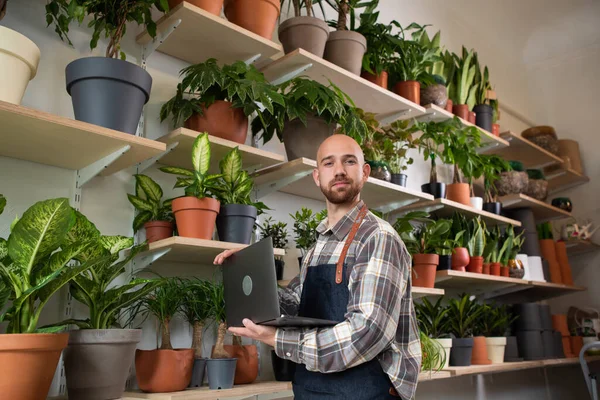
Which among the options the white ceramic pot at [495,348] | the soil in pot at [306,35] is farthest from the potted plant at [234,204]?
the white ceramic pot at [495,348]

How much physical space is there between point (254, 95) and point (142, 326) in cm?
92

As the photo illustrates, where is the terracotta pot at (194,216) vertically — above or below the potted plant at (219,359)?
above

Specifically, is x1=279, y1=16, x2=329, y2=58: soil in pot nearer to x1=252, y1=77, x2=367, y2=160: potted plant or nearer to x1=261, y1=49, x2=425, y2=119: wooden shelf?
x1=261, y1=49, x2=425, y2=119: wooden shelf

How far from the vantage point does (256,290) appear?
1.24 metres

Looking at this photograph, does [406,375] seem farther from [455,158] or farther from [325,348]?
[455,158]

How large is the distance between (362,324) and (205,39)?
1410mm

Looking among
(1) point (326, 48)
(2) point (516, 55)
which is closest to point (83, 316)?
(1) point (326, 48)

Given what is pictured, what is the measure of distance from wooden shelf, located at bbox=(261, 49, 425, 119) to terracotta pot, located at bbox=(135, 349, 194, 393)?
1235 millimetres

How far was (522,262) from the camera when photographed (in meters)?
3.53

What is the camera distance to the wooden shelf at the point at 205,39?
1.93 metres

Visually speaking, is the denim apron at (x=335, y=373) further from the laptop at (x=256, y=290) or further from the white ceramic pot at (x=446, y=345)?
the white ceramic pot at (x=446, y=345)

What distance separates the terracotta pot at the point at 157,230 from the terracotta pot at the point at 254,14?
0.90 metres

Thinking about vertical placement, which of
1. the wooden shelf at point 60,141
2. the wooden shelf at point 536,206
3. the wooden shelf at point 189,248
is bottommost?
the wooden shelf at point 189,248

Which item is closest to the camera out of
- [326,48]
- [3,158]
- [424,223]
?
[3,158]
